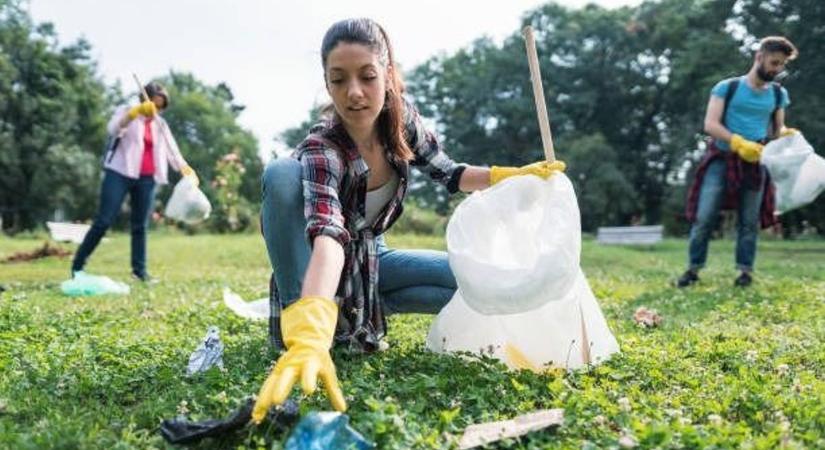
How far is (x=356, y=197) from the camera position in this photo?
295 centimetres

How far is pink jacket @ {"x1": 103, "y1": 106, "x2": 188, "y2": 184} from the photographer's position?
254 inches

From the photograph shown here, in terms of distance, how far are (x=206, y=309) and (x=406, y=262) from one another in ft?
6.20

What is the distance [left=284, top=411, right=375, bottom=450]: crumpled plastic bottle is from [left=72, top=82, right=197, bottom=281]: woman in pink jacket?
4.94 metres

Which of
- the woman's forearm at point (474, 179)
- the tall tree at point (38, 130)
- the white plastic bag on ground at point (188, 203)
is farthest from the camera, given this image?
the tall tree at point (38, 130)

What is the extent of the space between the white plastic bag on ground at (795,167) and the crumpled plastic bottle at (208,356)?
14.4 ft

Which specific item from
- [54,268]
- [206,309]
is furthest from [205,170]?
[206,309]

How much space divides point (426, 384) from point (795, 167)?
4.34 meters

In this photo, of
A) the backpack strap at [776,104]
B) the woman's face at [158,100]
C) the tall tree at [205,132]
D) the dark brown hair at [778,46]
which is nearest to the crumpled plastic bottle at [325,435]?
the dark brown hair at [778,46]

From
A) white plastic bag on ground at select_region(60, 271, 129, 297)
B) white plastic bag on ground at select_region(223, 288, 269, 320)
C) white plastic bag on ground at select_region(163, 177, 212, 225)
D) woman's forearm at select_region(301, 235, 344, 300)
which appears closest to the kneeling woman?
woman's forearm at select_region(301, 235, 344, 300)

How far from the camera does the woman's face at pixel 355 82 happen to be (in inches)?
106

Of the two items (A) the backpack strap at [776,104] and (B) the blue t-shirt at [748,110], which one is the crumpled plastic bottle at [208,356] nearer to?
(B) the blue t-shirt at [748,110]

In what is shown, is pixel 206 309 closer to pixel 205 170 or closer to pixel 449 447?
pixel 449 447

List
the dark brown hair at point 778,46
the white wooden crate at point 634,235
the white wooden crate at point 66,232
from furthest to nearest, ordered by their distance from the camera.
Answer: the white wooden crate at point 634,235 → the white wooden crate at point 66,232 → the dark brown hair at point 778,46

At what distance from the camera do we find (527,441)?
7.00 feet
